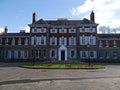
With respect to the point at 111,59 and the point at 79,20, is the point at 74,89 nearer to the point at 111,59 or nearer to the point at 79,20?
the point at 111,59

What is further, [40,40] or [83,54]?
[40,40]

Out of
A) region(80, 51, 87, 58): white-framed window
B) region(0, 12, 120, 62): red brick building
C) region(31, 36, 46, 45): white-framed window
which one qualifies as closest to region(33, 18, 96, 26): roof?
region(0, 12, 120, 62): red brick building

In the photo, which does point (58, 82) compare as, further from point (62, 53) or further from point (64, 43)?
point (64, 43)

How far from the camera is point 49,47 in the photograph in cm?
5131

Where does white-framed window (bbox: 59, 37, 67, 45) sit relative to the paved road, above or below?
above

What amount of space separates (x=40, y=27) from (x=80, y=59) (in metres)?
13.1

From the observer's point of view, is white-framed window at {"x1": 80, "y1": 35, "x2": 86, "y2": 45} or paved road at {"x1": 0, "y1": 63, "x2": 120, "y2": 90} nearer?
paved road at {"x1": 0, "y1": 63, "x2": 120, "y2": 90}

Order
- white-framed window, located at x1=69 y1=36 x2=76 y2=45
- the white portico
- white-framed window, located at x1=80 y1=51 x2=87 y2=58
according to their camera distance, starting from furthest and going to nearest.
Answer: white-framed window, located at x1=69 y1=36 x2=76 y2=45, white-framed window, located at x1=80 y1=51 x2=87 y2=58, the white portico

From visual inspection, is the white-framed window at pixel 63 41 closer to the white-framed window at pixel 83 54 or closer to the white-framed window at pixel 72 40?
the white-framed window at pixel 72 40

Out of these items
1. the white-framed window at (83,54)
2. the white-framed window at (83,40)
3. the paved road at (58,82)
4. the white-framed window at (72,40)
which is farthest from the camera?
the white-framed window at (72,40)

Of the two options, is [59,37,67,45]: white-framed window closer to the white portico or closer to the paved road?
the white portico

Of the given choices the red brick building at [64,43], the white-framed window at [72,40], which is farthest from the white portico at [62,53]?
the white-framed window at [72,40]

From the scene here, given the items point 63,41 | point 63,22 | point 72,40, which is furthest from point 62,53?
point 63,22

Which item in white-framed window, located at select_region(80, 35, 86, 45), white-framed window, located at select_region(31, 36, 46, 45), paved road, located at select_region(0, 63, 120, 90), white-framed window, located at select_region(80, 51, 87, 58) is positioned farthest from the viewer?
white-framed window, located at select_region(31, 36, 46, 45)
